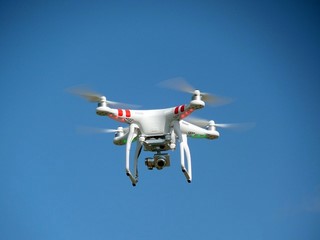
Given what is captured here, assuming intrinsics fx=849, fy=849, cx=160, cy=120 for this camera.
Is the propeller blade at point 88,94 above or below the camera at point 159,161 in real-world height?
above

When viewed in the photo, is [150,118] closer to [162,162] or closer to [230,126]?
[162,162]

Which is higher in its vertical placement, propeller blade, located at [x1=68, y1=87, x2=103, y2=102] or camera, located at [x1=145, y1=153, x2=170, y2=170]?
propeller blade, located at [x1=68, y1=87, x2=103, y2=102]

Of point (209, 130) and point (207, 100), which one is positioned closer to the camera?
point (207, 100)

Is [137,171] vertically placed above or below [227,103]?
below

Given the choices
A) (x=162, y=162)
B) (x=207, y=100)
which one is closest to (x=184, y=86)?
(x=207, y=100)

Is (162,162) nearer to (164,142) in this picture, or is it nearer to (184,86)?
(164,142)

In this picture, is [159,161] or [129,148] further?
[129,148]

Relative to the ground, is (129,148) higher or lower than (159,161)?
higher

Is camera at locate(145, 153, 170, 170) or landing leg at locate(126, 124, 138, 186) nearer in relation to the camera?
landing leg at locate(126, 124, 138, 186)

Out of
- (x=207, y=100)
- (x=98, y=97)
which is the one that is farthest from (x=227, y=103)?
(x=98, y=97)

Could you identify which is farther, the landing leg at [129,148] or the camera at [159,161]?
the camera at [159,161]
